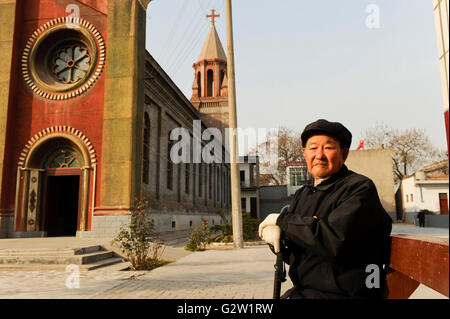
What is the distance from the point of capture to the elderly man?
1560mm

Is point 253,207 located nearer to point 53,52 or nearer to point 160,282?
point 53,52

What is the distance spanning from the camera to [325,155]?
1.95m

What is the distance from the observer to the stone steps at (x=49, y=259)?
28.7ft

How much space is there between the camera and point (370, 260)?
1627 mm

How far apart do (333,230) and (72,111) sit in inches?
570

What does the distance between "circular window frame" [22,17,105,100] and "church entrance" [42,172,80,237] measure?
148 inches

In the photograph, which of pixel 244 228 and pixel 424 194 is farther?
pixel 424 194

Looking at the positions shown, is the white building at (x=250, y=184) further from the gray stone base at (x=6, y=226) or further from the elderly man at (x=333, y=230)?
the elderly man at (x=333, y=230)

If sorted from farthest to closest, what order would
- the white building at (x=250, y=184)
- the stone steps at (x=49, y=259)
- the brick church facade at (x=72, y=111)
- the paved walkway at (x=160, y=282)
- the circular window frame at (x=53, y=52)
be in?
the white building at (x=250, y=184) → the circular window frame at (x=53, y=52) → the brick church facade at (x=72, y=111) → the stone steps at (x=49, y=259) → the paved walkway at (x=160, y=282)

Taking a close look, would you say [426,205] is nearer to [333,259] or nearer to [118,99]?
[118,99]

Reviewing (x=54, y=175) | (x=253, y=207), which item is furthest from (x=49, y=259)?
(x=253, y=207)

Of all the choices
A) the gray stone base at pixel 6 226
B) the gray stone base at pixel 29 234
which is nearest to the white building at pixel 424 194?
the gray stone base at pixel 29 234

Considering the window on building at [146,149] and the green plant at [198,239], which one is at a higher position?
the window on building at [146,149]
